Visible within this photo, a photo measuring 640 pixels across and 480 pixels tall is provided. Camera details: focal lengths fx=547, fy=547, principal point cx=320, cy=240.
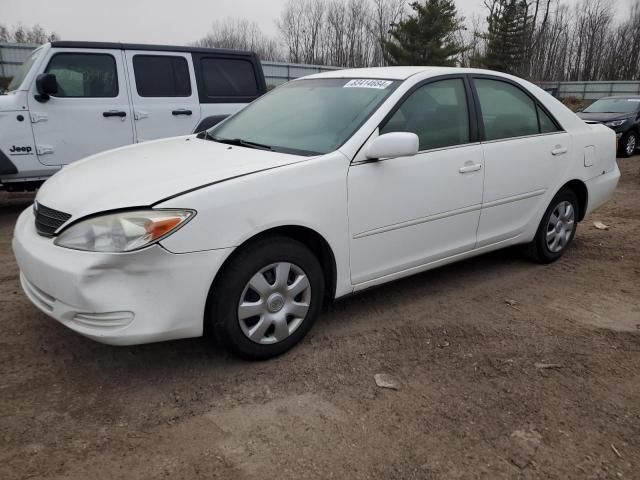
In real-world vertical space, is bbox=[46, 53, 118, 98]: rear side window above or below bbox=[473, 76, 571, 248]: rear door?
above

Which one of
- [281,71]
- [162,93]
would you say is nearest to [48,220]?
[162,93]

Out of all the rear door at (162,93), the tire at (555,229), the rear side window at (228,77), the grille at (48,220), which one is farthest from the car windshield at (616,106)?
the grille at (48,220)

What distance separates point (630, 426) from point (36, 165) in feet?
20.4

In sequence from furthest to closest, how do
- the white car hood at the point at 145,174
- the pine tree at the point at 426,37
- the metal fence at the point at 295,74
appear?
the pine tree at the point at 426,37
the metal fence at the point at 295,74
the white car hood at the point at 145,174

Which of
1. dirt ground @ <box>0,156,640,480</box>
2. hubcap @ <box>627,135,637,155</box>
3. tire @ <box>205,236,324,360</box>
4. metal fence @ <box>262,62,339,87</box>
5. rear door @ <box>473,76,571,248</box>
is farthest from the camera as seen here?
metal fence @ <box>262,62,339,87</box>

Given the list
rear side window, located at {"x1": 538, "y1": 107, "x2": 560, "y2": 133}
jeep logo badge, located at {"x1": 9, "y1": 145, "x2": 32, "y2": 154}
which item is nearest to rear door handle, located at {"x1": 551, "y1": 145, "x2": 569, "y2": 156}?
rear side window, located at {"x1": 538, "y1": 107, "x2": 560, "y2": 133}

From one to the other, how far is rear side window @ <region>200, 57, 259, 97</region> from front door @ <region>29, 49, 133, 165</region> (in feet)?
3.74

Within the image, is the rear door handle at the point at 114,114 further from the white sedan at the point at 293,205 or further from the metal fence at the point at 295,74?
the metal fence at the point at 295,74

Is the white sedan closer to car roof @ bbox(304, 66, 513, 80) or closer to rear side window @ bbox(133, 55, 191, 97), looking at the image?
car roof @ bbox(304, 66, 513, 80)

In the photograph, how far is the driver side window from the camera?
11.5 feet

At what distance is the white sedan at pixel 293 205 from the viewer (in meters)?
2.58

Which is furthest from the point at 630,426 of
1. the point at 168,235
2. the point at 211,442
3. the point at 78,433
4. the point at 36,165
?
the point at 36,165

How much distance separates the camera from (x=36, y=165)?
6.24m

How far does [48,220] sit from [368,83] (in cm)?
216
